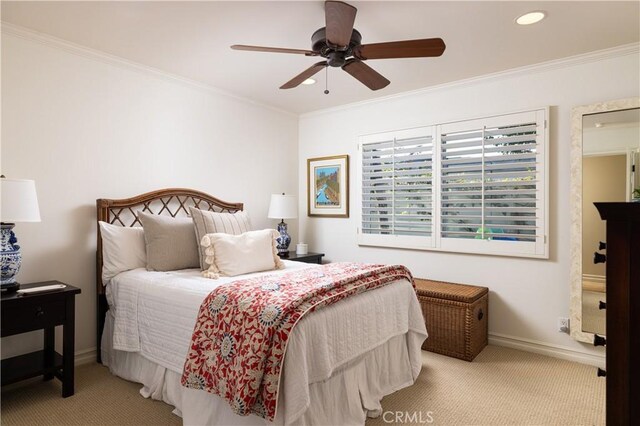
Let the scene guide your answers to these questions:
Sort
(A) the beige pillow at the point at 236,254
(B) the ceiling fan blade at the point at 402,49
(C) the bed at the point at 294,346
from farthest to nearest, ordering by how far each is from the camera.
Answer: (A) the beige pillow at the point at 236,254 < (B) the ceiling fan blade at the point at 402,49 < (C) the bed at the point at 294,346

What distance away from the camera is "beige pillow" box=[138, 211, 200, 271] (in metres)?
2.91

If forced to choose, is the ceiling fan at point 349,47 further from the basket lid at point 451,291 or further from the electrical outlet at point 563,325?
the electrical outlet at point 563,325

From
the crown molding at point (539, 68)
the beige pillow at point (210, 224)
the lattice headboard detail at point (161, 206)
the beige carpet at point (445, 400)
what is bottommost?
the beige carpet at point (445, 400)

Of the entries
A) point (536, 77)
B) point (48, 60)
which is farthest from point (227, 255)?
point (536, 77)

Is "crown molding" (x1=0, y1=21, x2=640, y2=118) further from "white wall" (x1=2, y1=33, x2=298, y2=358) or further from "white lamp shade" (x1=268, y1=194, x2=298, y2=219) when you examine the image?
"white lamp shade" (x1=268, y1=194, x2=298, y2=219)

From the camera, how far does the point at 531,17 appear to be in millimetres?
2467

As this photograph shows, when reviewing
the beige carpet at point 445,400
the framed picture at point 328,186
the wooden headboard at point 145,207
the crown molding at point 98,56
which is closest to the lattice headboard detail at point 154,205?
Answer: the wooden headboard at point 145,207

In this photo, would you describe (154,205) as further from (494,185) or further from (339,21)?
(494,185)

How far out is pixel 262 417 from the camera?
1.71m

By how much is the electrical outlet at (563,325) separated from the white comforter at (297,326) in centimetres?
A: 134

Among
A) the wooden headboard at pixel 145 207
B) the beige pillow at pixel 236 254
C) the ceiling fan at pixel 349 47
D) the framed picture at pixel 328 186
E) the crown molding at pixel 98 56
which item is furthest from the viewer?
the framed picture at pixel 328 186

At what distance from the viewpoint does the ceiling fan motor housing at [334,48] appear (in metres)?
2.35

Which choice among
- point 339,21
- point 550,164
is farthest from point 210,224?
point 550,164

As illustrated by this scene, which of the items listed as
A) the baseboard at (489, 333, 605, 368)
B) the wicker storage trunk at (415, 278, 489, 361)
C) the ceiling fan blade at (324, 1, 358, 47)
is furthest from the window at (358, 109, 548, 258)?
the ceiling fan blade at (324, 1, 358, 47)
